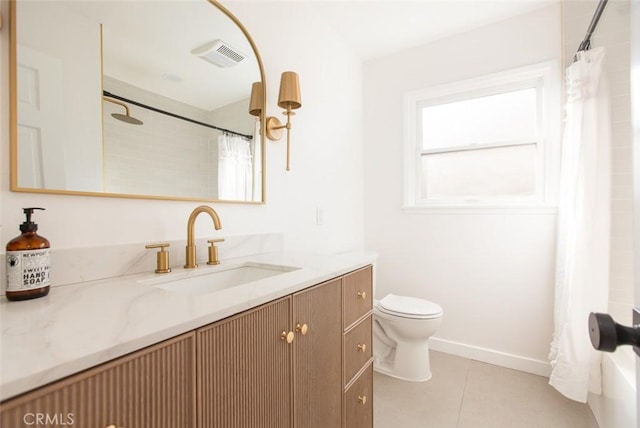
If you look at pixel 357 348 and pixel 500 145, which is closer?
pixel 357 348

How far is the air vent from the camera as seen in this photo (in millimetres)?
1237

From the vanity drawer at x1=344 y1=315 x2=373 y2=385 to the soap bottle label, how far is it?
3.08 ft

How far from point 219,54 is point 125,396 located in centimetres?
135

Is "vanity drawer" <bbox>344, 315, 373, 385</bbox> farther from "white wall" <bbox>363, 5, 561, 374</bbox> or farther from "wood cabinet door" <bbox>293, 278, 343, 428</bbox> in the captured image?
"white wall" <bbox>363, 5, 561, 374</bbox>

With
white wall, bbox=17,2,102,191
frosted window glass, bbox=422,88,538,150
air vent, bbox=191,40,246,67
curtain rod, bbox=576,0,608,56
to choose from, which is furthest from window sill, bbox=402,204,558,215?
white wall, bbox=17,2,102,191

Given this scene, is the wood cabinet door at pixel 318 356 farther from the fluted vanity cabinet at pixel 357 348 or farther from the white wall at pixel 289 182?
the white wall at pixel 289 182

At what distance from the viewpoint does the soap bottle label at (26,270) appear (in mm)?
633

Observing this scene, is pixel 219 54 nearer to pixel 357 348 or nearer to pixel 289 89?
pixel 289 89

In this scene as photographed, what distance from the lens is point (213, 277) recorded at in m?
1.07

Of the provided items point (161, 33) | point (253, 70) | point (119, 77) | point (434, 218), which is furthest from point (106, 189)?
point (434, 218)

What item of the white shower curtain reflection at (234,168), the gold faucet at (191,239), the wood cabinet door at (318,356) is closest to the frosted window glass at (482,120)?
the white shower curtain reflection at (234,168)

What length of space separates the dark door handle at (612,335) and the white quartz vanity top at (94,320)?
2.09 ft

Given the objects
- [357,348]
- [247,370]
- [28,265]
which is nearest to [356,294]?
[357,348]

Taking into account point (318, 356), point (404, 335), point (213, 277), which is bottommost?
point (404, 335)
